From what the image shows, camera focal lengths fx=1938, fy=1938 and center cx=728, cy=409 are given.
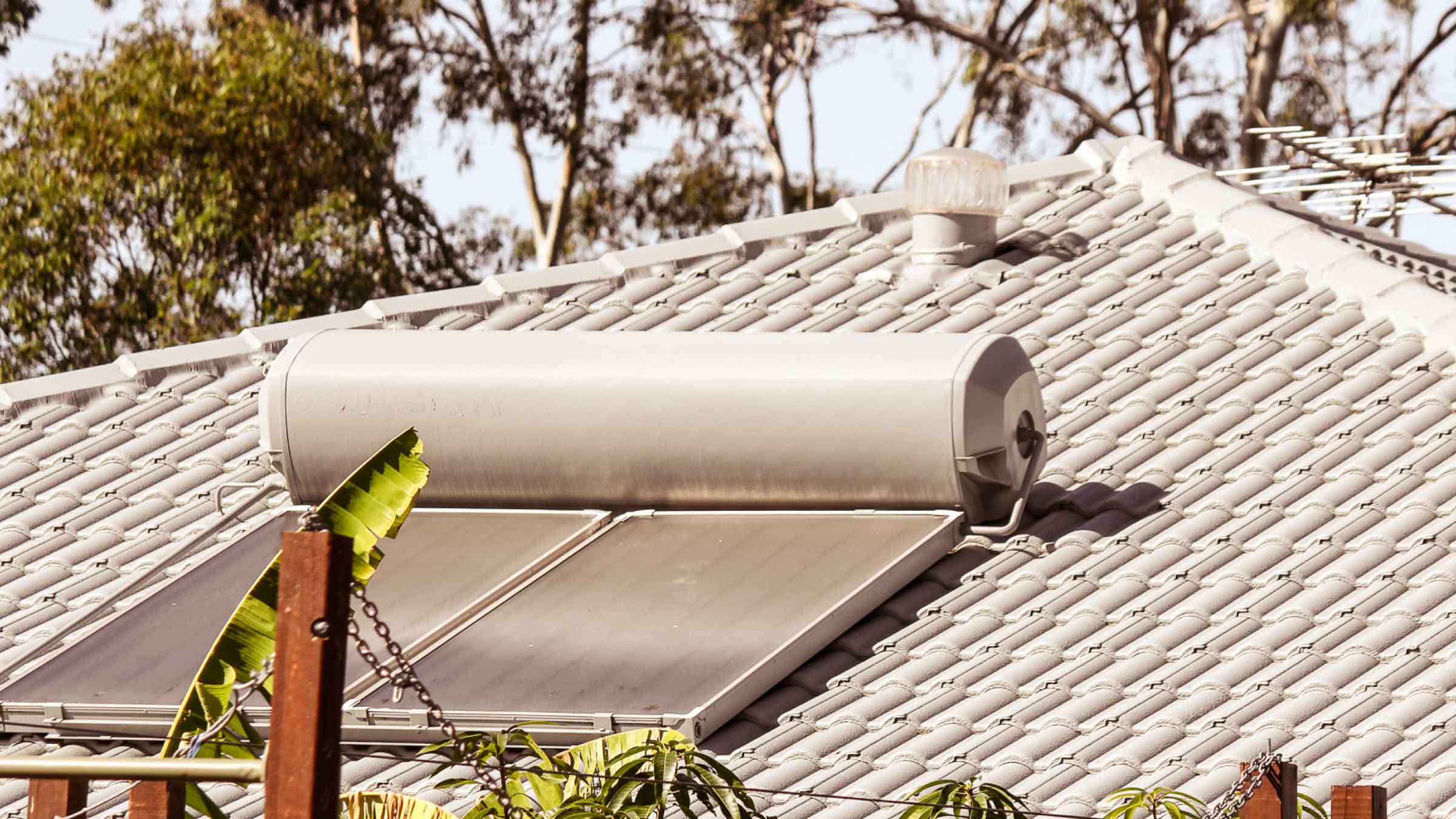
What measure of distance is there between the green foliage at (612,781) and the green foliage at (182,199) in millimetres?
23334

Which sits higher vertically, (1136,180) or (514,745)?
(1136,180)

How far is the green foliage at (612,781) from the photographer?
207 inches

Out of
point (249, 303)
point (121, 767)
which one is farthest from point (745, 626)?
point (249, 303)

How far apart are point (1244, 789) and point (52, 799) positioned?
9.89ft

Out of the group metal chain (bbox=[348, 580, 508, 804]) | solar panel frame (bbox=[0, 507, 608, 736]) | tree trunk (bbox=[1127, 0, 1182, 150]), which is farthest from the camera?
tree trunk (bbox=[1127, 0, 1182, 150])

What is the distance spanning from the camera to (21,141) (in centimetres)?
2975

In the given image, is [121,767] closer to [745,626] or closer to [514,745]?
[514,745]

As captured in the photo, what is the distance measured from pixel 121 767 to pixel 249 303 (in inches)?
1026

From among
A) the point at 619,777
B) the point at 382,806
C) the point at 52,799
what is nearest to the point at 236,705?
the point at 52,799

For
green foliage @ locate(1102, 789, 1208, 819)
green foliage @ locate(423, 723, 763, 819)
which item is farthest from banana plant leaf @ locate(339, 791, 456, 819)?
green foliage @ locate(1102, 789, 1208, 819)

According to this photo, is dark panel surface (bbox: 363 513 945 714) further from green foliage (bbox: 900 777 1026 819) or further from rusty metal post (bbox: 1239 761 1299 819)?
rusty metal post (bbox: 1239 761 1299 819)

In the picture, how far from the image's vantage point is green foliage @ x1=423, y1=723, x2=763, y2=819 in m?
5.25

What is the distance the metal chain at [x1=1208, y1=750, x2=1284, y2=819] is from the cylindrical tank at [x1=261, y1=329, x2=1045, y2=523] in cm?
275

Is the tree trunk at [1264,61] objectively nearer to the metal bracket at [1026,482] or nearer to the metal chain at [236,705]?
the metal bracket at [1026,482]
